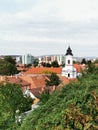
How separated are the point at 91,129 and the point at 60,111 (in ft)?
4.01

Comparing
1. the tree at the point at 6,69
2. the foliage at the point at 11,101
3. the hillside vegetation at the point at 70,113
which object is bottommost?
the tree at the point at 6,69

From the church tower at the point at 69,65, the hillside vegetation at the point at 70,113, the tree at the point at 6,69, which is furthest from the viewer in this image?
the tree at the point at 6,69

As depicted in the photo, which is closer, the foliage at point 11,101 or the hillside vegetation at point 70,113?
the hillside vegetation at point 70,113

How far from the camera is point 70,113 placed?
39.1 ft

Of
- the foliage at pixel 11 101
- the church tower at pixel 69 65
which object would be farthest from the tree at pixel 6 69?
the foliage at pixel 11 101

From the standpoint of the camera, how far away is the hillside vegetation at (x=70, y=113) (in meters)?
11.8

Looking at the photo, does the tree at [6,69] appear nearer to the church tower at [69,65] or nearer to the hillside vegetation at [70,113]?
the church tower at [69,65]

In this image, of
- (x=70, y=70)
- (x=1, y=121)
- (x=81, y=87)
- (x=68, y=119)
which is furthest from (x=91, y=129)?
(x=70, y=70)

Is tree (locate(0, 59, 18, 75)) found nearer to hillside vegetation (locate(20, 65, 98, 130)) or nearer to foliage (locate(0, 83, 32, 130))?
foliage (locate(0, 83, 32, 130))

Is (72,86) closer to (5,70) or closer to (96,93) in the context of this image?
(96,93)

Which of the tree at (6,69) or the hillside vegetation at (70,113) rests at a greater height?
the hillside vegetation at (70,113)

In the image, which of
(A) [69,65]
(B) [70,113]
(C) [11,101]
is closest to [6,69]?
(A) [69,65]

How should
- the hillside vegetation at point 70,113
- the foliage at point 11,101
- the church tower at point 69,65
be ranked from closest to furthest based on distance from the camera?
the hillside vegetation at point 70,113
the foliage at point 11,101
the church tower at point 69,65

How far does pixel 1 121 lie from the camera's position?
2256 centimetres
